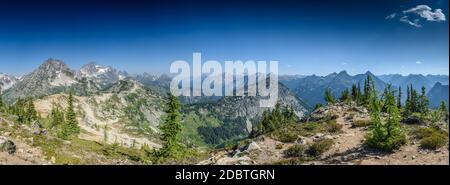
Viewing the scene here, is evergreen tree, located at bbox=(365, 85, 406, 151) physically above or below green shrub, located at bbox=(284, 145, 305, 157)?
above

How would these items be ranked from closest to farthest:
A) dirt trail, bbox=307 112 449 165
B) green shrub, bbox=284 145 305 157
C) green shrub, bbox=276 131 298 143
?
dirt trail, bbox=307 112 449 165
green shrub, bbox=284 145 305 157
green shrub, bbox=276 131 298 143

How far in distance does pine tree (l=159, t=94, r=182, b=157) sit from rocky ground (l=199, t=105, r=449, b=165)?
29.0ft

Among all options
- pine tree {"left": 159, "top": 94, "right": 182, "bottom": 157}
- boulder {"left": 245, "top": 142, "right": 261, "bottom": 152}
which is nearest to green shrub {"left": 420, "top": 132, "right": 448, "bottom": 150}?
boulder {"left": 245, "top": 142, "right": 261, "bottom": 152}

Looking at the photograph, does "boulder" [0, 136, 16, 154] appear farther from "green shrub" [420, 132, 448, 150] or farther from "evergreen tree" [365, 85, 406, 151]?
"green shrub" [420, 132, 448, 150]

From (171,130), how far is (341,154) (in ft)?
81.8

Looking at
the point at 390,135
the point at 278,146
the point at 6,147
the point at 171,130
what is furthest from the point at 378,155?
the point at 6,147

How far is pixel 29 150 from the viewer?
144 ft

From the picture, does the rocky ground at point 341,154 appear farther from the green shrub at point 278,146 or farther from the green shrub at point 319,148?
the green shrub at point 319,148

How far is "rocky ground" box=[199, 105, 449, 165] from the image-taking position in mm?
28891
